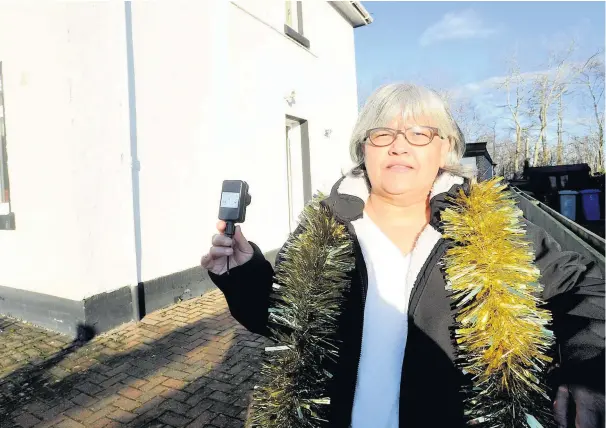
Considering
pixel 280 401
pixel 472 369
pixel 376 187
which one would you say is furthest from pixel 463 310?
pixel 280 401

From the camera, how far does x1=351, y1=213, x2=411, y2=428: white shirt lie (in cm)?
154

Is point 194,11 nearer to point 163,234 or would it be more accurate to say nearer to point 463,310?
point 163,234

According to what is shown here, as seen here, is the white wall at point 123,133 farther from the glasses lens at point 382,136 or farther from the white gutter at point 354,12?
the white gutter at point 354,12

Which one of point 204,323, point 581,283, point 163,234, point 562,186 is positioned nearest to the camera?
point 581,283

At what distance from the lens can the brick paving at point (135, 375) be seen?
10.1 ft

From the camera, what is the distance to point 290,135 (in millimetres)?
8789

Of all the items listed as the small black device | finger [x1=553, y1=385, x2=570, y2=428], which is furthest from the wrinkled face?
finger [x1=553, y1=385, x2=570, y2=428]

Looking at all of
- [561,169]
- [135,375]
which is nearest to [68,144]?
[135,375]

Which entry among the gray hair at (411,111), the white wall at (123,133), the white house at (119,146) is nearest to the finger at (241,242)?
the gray hair at (411,111)

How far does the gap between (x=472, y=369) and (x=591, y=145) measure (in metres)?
57.0

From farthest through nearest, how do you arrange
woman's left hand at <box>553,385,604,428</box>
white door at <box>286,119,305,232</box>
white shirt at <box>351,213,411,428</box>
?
1. white door at <box>286,119,305,232</box>
2. white shirt at <box>351,213,411,428</box>
3. woman's left hand at <box>553,385,604,428</box>

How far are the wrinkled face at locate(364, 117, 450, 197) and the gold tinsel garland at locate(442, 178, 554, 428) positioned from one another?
0.25 m

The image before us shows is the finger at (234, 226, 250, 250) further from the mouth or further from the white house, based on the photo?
Result: the white house

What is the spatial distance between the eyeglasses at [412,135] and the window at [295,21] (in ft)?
23.1
